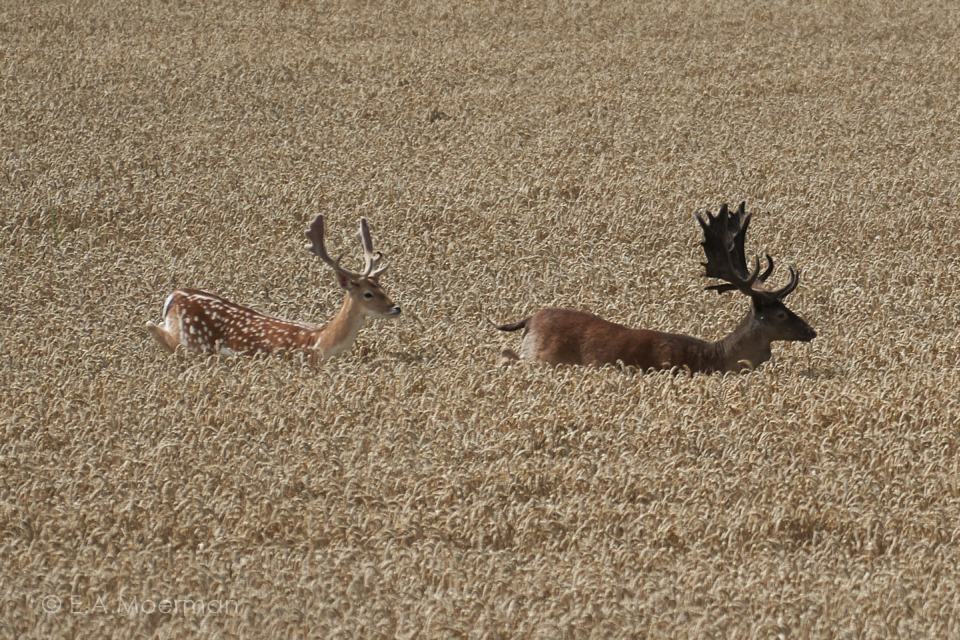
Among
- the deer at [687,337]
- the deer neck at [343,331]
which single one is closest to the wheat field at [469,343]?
the deer neck at [343,331]

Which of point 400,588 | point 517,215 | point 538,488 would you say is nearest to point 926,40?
point 517,215

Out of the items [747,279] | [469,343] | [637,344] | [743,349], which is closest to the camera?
[637,344]

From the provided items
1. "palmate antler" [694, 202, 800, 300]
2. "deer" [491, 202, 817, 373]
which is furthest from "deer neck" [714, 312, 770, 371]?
"palmate antler" [694, 202, 800, 300]

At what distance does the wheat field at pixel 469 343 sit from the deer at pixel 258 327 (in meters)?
0.22

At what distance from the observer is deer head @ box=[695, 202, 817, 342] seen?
394 inches

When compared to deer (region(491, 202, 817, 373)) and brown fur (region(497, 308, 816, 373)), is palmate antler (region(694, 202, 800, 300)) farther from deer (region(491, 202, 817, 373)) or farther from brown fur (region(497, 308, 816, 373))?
brown fur (region(497, 308, 816, 373))

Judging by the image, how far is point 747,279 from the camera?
33.4ft

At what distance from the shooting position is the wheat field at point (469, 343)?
6.11 metres

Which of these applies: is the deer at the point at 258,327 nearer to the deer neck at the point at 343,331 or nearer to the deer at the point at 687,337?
the deer neck at the point at 343,331

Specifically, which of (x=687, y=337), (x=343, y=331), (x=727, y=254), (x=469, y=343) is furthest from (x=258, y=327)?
(x=727, y=254)

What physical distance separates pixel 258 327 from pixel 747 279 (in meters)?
3.42

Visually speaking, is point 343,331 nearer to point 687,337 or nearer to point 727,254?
point 687,337

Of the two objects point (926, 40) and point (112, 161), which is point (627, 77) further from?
point (112, 161)

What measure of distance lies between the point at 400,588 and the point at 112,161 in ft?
37.8
